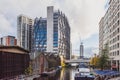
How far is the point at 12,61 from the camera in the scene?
72125 mm

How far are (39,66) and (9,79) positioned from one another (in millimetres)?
55075

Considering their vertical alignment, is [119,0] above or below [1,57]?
above

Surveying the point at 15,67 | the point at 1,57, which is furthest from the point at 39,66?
the point at 1,57

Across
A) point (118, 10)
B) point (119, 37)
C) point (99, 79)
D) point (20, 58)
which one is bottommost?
point (99, 79)

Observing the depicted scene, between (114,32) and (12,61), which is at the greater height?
(114,32)

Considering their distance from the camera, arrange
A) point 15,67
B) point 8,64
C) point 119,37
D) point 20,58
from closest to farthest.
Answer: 1. point 8,64
2. point 15,67
3. point 20,58
4. point 119,37

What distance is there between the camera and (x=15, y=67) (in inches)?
2950

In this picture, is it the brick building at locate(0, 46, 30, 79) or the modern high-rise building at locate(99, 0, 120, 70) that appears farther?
the modern high-rise building at locate(99, 0, 120, 70)

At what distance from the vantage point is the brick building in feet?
211

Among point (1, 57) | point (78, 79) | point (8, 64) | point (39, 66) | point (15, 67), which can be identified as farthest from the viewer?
point (39, 66)

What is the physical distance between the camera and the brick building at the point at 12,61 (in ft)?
211

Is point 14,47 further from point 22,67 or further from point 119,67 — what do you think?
point 119,67

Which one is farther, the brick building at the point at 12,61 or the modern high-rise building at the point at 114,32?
the modern high-rise building at the point at 114,32

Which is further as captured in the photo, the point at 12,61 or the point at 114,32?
the point at 114,32
